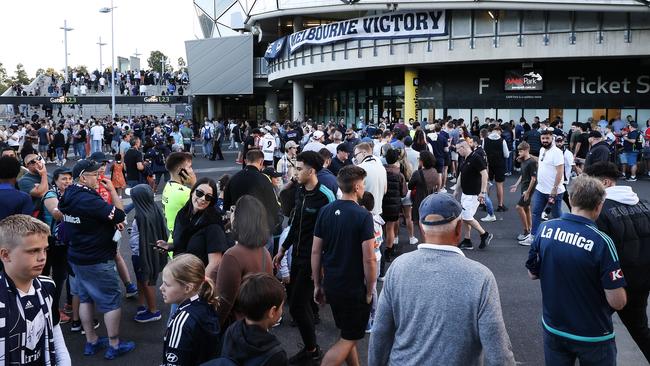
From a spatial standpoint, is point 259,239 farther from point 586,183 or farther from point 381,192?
point 381,192

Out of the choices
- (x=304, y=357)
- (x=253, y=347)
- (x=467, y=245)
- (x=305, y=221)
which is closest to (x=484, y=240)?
(x=467, y=245)

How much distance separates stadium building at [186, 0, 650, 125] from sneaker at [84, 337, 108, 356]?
22661 millimetres

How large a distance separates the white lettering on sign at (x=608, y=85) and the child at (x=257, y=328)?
26756mm

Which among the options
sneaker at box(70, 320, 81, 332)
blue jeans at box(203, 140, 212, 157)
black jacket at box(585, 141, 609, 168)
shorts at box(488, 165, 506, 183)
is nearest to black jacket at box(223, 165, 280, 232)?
sneaker at box(70, 320, 81, 332)

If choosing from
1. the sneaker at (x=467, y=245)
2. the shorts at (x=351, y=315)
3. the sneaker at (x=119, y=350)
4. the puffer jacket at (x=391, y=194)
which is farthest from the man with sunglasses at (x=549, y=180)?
the sneaker at (x=119, y=350)

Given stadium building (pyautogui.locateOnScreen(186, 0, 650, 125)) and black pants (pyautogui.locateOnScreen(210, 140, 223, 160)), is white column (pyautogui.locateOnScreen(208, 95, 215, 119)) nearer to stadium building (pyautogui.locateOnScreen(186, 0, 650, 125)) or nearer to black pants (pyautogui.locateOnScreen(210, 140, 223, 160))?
stadium building (pyautogui.locateOnScreen(186, 0, 650, 125))

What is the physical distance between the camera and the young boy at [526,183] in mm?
9805

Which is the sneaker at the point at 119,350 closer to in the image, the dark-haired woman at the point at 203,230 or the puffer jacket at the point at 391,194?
the dark-haired woman at the point at 203,230

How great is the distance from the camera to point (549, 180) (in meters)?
9.02

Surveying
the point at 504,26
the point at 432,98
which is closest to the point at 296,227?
the point at 504,26

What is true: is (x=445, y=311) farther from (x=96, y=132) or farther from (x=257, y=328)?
(x=96, y=132)

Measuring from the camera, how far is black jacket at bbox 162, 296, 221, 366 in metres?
3.23

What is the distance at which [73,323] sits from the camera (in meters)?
6.42

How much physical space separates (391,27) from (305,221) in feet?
76.4
